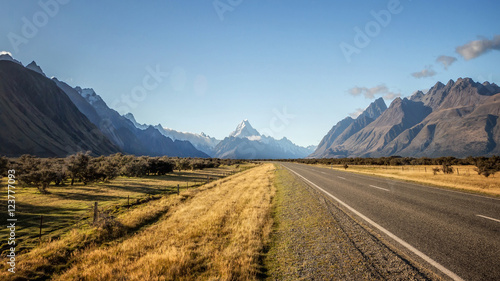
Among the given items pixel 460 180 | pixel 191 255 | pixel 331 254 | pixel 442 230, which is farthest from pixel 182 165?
pixel 442 230

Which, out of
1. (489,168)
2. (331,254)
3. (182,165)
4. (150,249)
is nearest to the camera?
(331,254)

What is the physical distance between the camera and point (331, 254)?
18.0 ft

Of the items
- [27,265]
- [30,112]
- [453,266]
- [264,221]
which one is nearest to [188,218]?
[264,221]

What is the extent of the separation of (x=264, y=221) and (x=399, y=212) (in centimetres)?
546

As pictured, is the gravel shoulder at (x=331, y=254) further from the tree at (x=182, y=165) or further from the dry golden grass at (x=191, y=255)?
the tree at (x=182, y=165)

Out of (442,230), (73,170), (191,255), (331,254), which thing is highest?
(73,170)

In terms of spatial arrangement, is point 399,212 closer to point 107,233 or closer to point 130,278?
point 130,278

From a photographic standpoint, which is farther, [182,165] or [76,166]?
[182,165]

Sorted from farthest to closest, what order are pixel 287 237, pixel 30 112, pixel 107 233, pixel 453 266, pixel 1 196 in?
1. pixel 30 112
2. pixel 1 196
3. pixel 107 233
4. pixel 287 237
5. pixel 453 266

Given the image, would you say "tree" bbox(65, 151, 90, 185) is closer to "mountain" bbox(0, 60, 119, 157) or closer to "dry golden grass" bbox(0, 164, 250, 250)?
"dry golden grass" bbox(0, 164, 250, 250)

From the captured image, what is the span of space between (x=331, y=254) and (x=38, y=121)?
177160 millimetres

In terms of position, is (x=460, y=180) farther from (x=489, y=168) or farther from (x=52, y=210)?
(x=52, y=210)

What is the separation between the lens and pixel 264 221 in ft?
30.4

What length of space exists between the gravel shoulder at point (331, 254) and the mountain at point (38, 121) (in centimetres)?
13564
